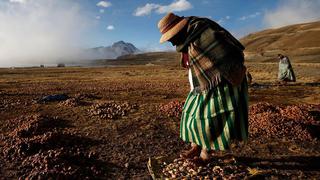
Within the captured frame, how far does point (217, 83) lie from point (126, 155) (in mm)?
3224

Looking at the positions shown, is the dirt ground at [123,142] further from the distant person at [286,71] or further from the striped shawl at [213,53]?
the distant person at [286,71]

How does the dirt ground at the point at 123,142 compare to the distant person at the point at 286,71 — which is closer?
the dirt ground at the point at 123,142

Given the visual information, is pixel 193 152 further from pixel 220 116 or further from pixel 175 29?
pixel 175 29

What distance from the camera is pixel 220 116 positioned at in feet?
19.9

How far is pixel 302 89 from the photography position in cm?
2172

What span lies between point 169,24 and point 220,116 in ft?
5.68

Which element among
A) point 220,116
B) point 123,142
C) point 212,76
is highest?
point 212,76

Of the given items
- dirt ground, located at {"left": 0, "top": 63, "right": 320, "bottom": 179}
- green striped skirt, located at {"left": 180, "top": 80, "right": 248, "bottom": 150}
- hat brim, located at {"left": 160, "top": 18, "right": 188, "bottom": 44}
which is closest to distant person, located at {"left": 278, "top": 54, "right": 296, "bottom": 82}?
dirt ground, located at {"left": 0, "top": 63, "right": 320, "bottom": 179}

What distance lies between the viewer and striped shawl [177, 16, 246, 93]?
5809mm

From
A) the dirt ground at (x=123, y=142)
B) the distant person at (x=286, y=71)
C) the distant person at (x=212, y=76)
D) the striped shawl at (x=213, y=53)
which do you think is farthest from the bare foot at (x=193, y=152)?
the distant person at (x=286, y=71)

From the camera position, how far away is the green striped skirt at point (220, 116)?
5996mm

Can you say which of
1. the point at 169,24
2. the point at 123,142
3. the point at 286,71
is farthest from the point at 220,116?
the point at 286,71

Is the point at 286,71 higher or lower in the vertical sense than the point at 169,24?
lower

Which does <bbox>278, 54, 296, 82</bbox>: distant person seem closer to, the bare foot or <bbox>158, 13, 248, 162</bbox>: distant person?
the bare foot
